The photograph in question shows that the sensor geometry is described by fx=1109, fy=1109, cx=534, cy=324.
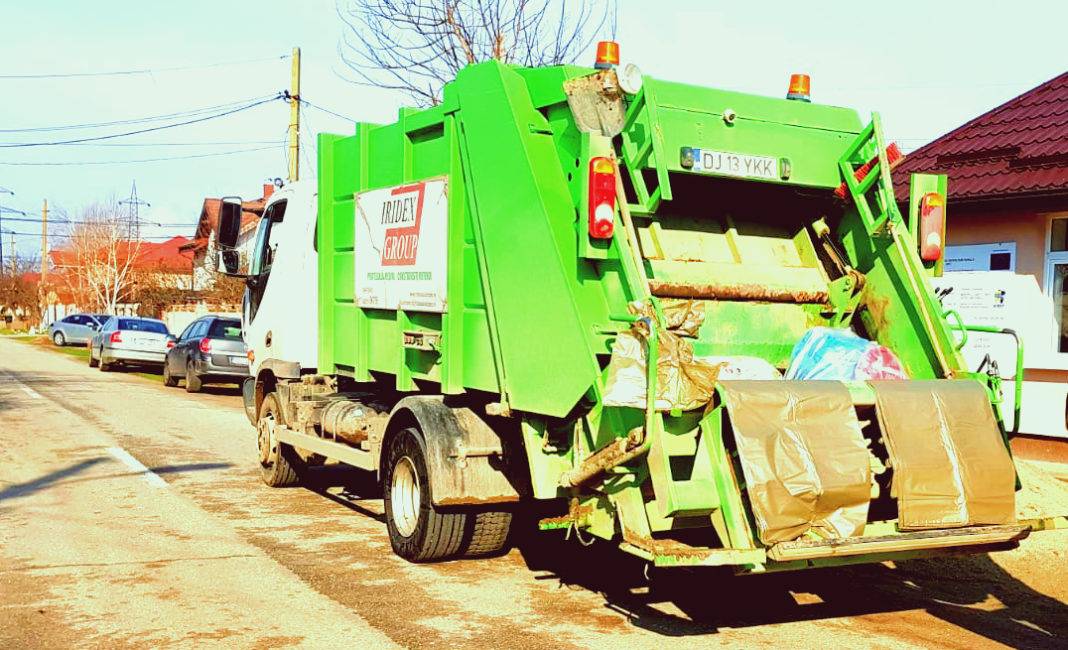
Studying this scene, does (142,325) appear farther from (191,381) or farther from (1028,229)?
(1028,229)

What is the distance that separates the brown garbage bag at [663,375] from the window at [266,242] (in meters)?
5.94

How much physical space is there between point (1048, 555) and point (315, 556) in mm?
5123

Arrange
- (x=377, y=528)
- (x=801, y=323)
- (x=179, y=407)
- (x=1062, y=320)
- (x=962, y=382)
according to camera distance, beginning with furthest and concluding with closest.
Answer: (x=179, y=407) → (x=1062, y=320) → (x=377, y=528) → (x=801, y=323) → (x=962, y=382)

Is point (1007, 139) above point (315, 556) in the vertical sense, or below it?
above

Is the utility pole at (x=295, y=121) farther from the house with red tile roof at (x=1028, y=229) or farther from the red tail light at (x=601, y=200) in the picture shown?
the red tail light at (x=601, y=200)

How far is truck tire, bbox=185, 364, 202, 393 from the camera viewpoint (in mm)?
21266

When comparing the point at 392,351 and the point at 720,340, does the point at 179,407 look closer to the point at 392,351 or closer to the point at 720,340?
the point at 392,351

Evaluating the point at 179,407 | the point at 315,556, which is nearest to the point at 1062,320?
the point at 315,556

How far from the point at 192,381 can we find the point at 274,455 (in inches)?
469

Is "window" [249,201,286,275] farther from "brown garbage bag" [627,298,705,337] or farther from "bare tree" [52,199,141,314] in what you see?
"bare tree" [52,199,141,314]

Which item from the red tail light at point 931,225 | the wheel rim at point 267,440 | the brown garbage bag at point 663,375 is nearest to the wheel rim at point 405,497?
the brown garbage bag at point 663,375

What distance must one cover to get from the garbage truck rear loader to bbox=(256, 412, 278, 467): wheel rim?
2.13 m

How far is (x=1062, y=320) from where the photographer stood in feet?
36.1

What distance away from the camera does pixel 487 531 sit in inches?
287
